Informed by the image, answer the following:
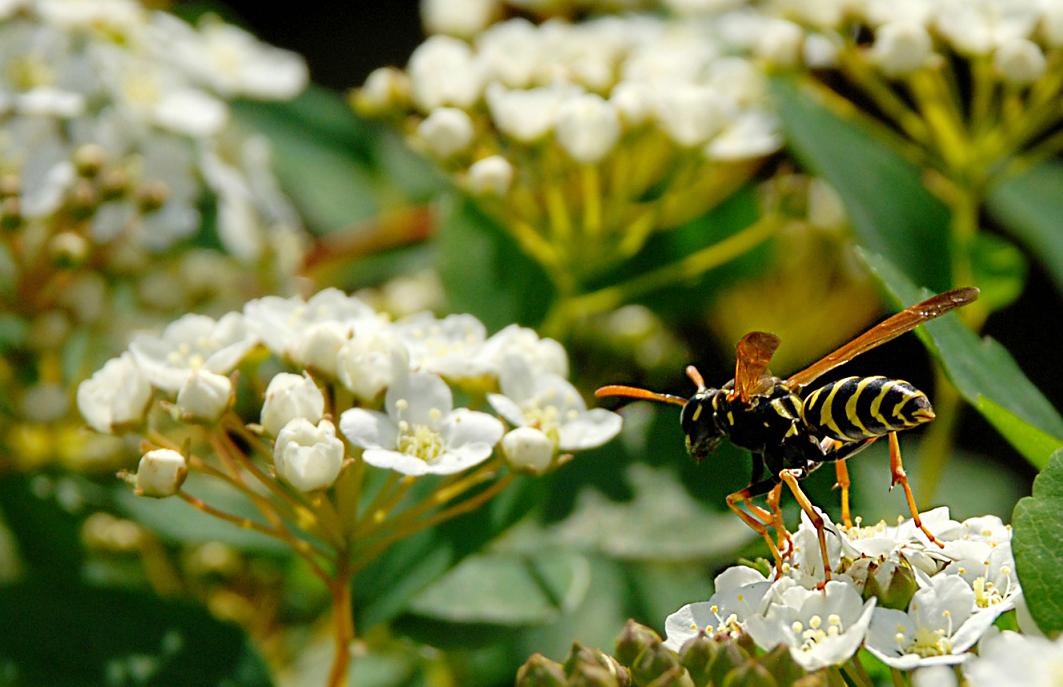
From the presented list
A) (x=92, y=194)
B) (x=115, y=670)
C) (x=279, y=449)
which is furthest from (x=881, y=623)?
(x=92, y=194)

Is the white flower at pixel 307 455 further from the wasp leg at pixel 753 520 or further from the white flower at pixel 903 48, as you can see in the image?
the white flower at pixel 903 48

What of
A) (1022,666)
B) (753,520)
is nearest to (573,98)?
(753,520)

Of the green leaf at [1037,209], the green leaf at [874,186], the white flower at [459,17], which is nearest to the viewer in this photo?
the green leaf at [874,186]

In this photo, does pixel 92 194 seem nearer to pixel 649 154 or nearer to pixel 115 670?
pixel 115 670

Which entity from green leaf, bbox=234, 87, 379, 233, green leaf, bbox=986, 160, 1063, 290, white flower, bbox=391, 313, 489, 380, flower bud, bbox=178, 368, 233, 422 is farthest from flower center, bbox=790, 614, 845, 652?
green leaf, bbox=234, 87, 379, 233

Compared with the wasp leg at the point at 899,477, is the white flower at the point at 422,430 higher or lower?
lower

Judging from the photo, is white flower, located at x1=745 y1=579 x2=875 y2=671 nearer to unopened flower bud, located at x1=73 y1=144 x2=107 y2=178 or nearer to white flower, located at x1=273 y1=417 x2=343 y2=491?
white flower, located at x1=273 y1=417 x2=343 y2=491

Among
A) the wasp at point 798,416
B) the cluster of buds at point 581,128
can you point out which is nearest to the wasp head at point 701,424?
the wasp at point 798,416
